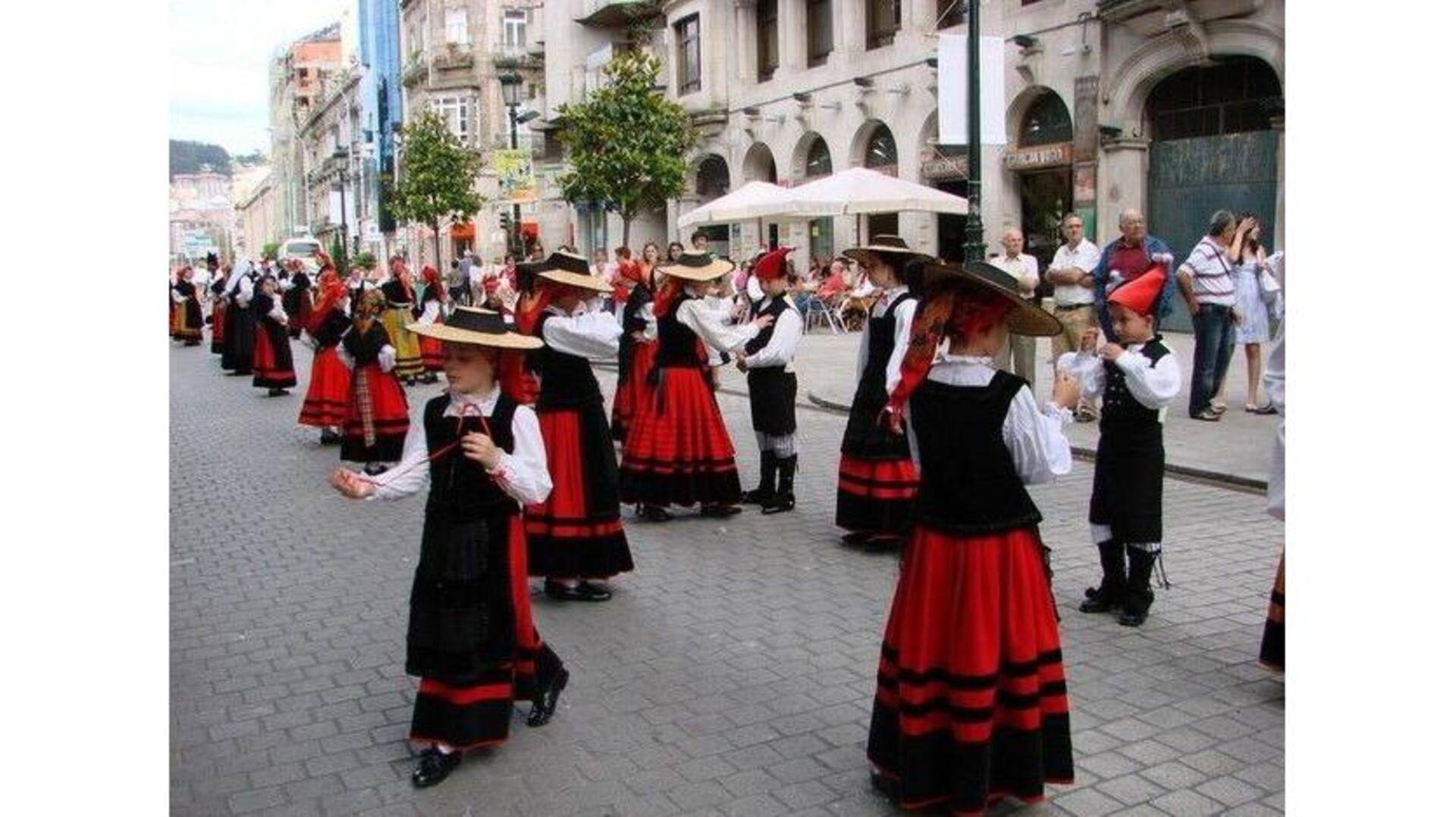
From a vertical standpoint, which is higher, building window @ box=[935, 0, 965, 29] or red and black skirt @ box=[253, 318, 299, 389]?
building window @ box=[935, 0, 965, 29]

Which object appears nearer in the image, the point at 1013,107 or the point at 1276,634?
the point at 1276,634

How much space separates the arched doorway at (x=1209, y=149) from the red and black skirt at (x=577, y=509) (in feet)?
49.8

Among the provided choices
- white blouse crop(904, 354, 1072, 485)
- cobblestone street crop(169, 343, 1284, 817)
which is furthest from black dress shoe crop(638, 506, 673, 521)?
white blouse crop(904, 354, 1072, 485)

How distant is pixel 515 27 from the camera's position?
57938 millimetres

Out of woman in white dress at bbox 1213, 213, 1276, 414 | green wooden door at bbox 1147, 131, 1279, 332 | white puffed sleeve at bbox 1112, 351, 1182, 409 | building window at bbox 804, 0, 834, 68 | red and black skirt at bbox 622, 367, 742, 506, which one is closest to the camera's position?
white puffed sleeve at bbox 1112, 351, 1182, 409

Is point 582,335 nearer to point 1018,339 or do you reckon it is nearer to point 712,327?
point 712,327

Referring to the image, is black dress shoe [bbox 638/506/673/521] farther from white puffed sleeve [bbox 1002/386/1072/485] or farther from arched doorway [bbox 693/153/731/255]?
arched doorway [bbox 693/153/731/255]

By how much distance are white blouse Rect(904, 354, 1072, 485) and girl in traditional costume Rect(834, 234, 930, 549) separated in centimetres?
302

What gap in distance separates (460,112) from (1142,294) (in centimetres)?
5661

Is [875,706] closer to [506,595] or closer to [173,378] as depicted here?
[506,595]

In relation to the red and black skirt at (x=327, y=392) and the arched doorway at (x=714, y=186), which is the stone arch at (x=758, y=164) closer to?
the arched doorway at (x=714, y=186)

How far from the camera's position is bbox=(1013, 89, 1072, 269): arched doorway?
76.1 feet

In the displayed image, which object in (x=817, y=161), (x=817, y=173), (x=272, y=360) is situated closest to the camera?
(x=272, y=360)

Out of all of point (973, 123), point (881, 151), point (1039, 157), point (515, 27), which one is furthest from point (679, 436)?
point (515, 27)
